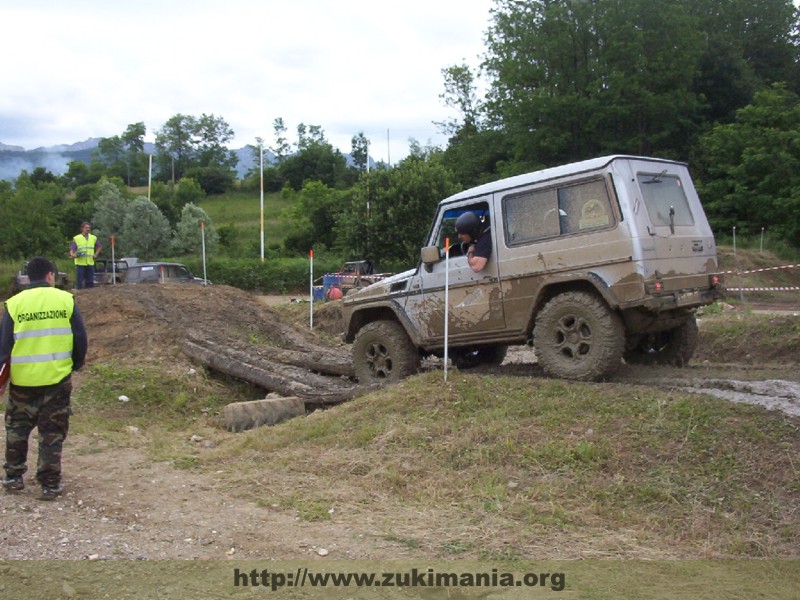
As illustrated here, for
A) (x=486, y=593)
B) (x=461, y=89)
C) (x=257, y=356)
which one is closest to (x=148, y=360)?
(x=257, y=356)

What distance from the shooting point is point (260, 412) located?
9695 mm

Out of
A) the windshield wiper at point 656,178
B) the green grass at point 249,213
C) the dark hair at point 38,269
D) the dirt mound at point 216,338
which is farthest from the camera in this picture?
the green grass at point 249,213

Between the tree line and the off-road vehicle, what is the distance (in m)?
28.0

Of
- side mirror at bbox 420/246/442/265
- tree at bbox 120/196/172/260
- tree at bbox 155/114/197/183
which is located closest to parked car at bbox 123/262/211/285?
side mirror at bbox 420/246/442/265

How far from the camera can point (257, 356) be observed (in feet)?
42.0

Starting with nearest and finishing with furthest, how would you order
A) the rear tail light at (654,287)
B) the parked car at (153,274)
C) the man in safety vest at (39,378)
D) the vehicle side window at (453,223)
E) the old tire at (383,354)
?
the man in safety vest at (39,378) → the rear tail light at (654,287) → the vehicle side window at (453,223) → the old tire at (383,354) → the parked car at (153,274)

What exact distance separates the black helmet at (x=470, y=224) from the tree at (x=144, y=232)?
A: 46.9 metres

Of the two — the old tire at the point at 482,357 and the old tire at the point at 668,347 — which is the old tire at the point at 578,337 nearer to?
the old tire at the point at 668,347

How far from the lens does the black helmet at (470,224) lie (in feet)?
29.4

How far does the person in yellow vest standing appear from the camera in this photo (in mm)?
17625

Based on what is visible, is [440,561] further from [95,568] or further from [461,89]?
[461,89]

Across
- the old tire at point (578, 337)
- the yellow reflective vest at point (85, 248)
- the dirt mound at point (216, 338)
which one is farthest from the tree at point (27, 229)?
the old tire at point (578, 337)

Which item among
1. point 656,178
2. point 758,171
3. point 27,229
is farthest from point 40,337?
point 27,229

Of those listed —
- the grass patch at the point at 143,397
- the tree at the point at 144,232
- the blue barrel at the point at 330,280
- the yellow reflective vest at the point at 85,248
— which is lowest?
the grass patch at the point at 143,397
